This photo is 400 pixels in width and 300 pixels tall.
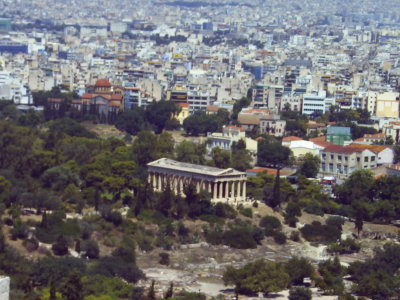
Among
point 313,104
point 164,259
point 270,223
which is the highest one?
point 313,104

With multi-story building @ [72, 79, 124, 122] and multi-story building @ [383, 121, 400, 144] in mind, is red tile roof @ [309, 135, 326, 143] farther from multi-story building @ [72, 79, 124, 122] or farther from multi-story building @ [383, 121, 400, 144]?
multi-story building @ [72, 79, 124, 122]

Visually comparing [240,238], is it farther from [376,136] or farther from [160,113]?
[160,113]

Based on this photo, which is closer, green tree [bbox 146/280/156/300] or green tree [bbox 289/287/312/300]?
green tree [bbox 146/280/156/300]

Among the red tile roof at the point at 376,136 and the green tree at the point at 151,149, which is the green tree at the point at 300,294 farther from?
the red tile roof at the point at 376,136

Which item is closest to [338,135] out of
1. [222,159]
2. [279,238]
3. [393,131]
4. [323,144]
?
[323,144]

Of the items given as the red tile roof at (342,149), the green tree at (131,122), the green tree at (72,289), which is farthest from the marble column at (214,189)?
the green tree at (131,122)

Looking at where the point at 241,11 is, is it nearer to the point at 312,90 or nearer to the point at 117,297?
the point at 312,90

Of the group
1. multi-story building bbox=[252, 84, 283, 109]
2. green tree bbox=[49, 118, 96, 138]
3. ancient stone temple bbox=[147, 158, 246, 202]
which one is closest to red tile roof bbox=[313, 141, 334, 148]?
green tree bbox=[49, 118, 96, 138]

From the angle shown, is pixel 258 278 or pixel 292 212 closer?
pixel 258 278
